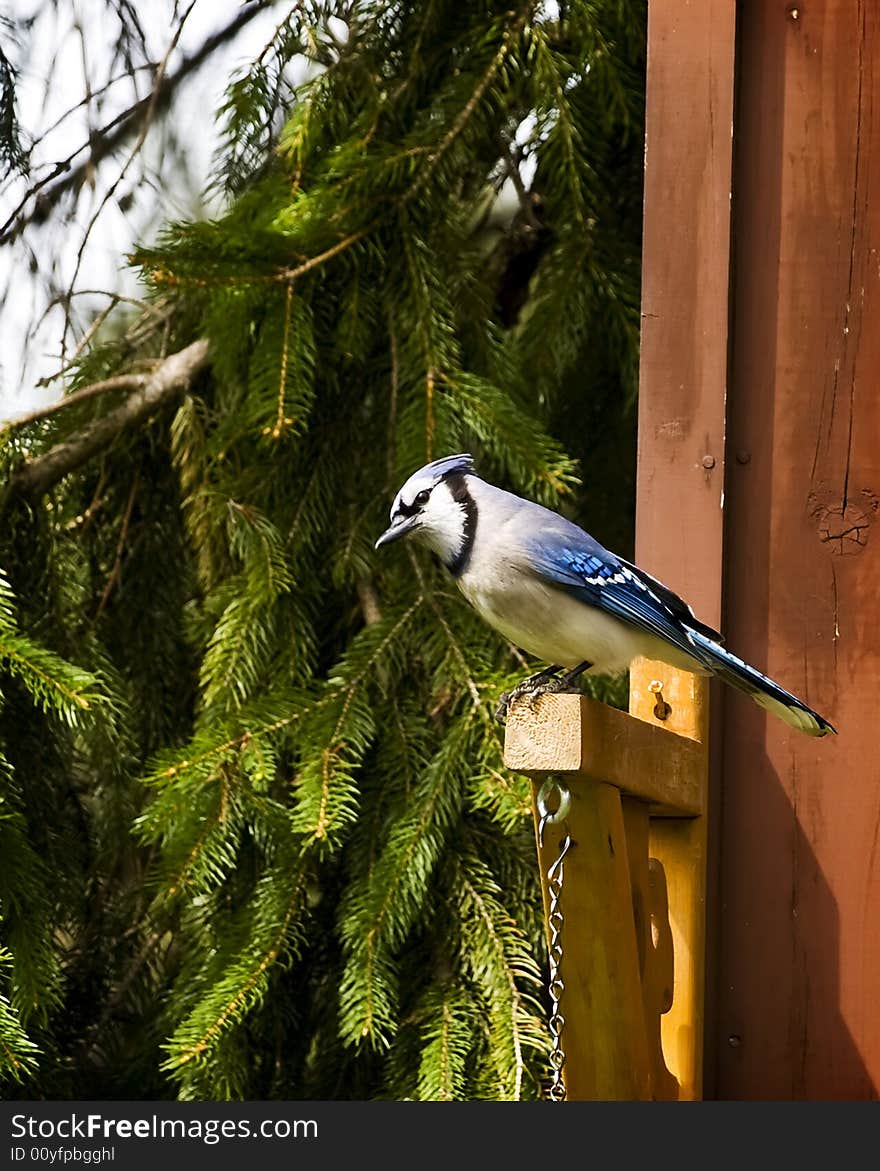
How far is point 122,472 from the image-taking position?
2455mm

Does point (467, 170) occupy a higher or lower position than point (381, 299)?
higher

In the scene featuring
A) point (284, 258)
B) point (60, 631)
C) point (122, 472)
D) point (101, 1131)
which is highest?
point (284, 258)

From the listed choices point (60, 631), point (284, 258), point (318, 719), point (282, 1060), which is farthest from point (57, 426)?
point (282, 1060)

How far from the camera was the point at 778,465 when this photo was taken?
6.16 feet

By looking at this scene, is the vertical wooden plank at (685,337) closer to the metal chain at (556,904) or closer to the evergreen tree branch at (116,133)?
the metal chain at (556,904)

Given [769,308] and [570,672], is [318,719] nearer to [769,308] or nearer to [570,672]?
[570,672]

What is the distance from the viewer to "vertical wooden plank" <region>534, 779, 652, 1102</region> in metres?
1.50

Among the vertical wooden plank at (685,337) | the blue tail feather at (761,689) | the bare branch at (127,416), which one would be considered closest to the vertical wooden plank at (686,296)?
the vertical wooden plank at (685,337)

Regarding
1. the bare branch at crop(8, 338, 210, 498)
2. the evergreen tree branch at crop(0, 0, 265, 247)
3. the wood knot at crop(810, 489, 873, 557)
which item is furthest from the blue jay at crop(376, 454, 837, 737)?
the evergreen tree branch at crop(0, 0, 265, 247)

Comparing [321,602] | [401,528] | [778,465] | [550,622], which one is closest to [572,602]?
[550,622]

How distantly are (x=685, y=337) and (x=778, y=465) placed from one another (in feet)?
0.61

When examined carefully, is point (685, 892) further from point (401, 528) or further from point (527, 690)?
point (401, 528)

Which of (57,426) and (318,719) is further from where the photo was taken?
(57,426)

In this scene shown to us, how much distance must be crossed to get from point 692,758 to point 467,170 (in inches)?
42.0
